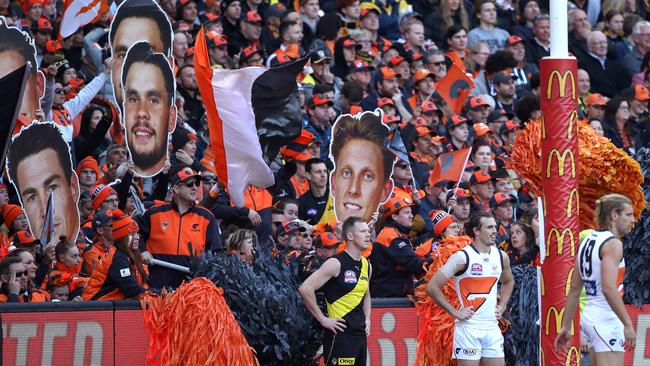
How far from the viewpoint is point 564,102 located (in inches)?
351

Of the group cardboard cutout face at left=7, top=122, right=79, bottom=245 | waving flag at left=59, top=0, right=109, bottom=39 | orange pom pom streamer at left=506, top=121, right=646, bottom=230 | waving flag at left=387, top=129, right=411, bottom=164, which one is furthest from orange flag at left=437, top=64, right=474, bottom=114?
orange pom pom streamer at left=506, top=121, right=646, bottom=230

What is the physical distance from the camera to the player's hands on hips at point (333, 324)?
11156 millimetres

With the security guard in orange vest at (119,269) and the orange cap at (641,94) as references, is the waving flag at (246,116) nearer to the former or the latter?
the security guard in orange vest at (119,269)

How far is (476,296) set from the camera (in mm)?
11594

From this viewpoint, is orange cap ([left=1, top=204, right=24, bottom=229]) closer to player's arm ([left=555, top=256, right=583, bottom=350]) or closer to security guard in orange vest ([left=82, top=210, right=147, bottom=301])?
security guard in orange vest ([left=82, top=210, right=147, bottom=301])

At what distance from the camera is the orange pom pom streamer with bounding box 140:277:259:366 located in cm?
1073

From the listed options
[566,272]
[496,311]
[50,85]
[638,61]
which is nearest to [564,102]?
[566,272]

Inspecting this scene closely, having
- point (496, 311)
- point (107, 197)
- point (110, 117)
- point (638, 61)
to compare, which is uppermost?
point (638, 61)

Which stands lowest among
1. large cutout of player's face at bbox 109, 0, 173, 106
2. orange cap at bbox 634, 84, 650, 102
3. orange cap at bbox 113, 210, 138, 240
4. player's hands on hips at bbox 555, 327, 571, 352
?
player's hands on hips at bbox 555, 327, 571, 352

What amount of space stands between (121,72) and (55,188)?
1.60 metres

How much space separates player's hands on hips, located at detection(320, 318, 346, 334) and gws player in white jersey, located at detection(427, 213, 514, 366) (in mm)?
846

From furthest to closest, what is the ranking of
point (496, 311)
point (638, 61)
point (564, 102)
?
point (638, 61)
point (496, 311)
point (564, 102)

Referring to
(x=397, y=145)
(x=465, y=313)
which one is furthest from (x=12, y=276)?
(x=397, y=145)

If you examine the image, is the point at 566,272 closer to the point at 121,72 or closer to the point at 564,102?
the point at 564,102
